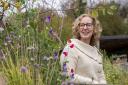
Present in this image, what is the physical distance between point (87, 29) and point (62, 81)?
1.84ft

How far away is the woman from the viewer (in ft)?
14.1

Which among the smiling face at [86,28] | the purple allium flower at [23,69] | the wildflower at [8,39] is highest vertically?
the smiling face at [86,28]

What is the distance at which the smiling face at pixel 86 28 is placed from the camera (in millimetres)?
4539

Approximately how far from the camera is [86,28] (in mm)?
4539

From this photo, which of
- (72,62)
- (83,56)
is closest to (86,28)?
(83,56)

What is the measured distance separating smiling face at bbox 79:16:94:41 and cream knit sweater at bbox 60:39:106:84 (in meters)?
0.07

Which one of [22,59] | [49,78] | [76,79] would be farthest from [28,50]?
[76,79]

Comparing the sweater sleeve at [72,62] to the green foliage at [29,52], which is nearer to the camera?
the sweater sleeve at [72,62]

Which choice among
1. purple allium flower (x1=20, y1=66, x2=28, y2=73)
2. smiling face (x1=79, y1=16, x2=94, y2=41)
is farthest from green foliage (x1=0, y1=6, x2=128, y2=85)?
smiling face (x1=79, y1=16, x2=94, y2=41)

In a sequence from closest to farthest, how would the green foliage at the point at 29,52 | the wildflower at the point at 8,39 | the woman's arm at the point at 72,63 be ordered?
1. the woman's arm at the point at 72,63
2. the green foliage at the point at 29,52
3. the wildflower at the point at 8,39

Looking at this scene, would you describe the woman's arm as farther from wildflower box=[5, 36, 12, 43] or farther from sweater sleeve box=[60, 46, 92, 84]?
wildflower box=[5, 36, 12, 43]

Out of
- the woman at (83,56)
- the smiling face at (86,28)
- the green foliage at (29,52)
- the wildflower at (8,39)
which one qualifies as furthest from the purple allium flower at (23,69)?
the wildflower at (8,39)

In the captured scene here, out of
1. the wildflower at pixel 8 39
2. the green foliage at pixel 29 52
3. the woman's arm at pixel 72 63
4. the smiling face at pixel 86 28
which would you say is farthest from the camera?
the wildflower at pixel 8 39

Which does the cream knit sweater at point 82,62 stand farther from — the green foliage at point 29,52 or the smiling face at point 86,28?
the green foliage at point 29,52
